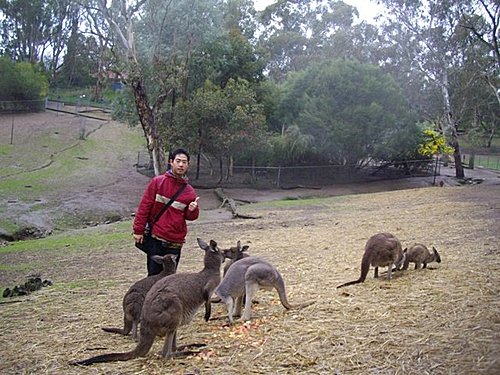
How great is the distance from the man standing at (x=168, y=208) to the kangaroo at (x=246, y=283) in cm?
67

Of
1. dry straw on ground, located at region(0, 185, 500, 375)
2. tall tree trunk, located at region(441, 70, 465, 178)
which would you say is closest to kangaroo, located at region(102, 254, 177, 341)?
dry straw on ground, located at region(0, 185, 500, 375)

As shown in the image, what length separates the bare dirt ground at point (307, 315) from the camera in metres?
4.34

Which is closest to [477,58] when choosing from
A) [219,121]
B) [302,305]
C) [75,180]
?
[219,121]

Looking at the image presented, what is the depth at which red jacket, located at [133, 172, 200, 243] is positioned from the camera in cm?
592

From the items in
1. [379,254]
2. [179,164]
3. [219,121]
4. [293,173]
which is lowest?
[379,254]

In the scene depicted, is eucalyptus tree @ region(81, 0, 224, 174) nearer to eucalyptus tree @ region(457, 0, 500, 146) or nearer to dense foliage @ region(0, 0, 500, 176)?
dense foliage @ region(0, 0, 500, 176)

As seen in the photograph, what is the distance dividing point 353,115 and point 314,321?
23115 millimetres

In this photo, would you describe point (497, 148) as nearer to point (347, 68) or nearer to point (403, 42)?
point (403, 42)

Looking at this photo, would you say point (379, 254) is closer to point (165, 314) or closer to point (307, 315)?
point (307, 315)

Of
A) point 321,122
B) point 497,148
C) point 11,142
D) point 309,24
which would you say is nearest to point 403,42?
point 321,122

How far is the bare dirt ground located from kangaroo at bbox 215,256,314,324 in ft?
0.66

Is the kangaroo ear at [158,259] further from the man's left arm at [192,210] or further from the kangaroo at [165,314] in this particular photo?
the man's left arm at [192,210]

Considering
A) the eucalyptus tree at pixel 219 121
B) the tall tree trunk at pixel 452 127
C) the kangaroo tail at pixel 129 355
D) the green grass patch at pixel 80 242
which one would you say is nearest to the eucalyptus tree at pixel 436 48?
the tall tree trunk at pixel 452 127

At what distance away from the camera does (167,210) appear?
19.5ft
